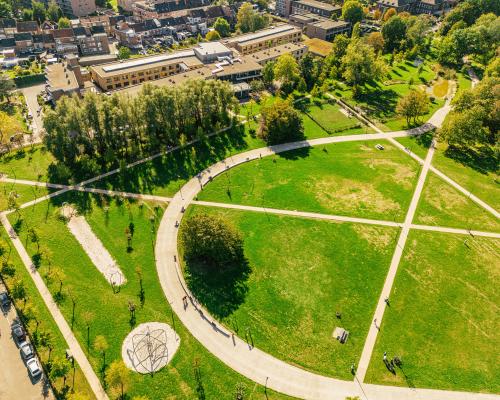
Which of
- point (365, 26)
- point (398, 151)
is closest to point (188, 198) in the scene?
point (398, 151)

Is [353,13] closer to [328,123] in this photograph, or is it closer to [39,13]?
[328,123]

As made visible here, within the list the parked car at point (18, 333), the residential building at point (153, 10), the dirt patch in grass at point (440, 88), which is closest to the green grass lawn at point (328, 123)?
the dirt patch in grass at point (440, 88)

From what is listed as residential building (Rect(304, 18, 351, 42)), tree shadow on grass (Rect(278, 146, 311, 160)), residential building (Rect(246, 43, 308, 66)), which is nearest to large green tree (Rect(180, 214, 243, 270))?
tree shadow on grass (Rect(278, 146, 311, 160))

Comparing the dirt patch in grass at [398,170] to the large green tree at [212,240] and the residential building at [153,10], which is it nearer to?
the large green tree at [212,240]

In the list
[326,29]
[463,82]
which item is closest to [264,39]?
[326,29]

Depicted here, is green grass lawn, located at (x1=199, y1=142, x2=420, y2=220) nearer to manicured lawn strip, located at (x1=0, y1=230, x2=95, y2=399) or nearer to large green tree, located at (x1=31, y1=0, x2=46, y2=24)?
manicured lawn strip, located at (x1=0, y1=230, x2=95, y2=399)

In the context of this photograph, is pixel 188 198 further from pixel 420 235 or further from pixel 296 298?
pixel 420 235
